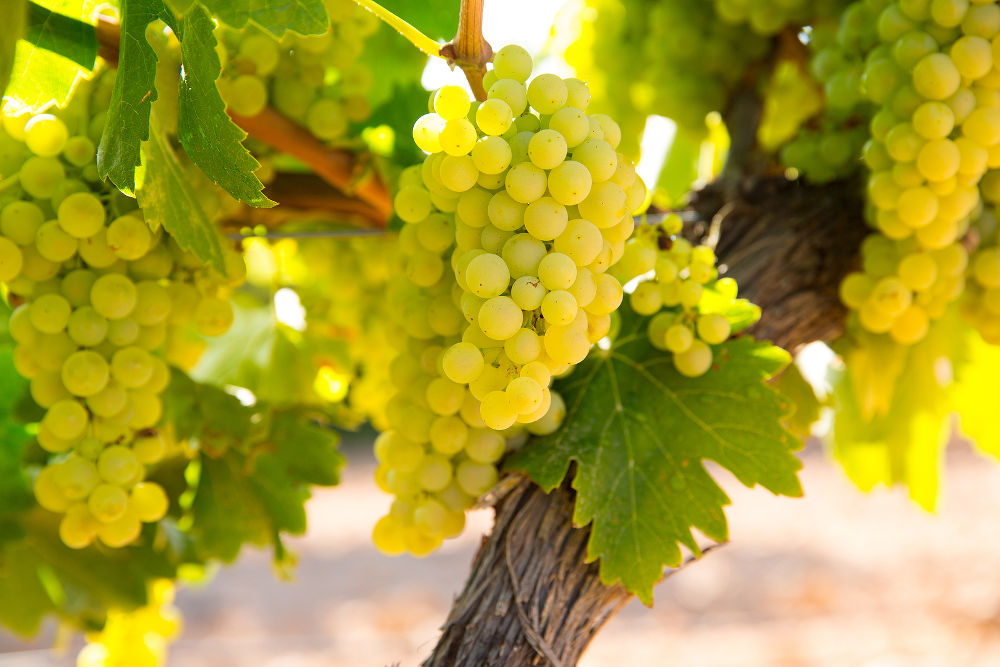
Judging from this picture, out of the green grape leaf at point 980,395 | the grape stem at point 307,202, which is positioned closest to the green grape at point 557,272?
the grape stem at point 307,202

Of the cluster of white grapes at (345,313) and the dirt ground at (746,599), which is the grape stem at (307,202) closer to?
the cluster of white grapes at (345,313)

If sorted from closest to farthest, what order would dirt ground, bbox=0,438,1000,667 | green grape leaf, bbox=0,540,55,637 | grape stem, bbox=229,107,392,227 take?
grape stem, bbox=229,107,392,227 < green grape leaf, bbox=0,540,55,637 < dirt ground, bbox=0,438,1000,667

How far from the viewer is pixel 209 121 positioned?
1.27 feet

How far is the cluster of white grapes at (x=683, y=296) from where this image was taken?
0.50 meters

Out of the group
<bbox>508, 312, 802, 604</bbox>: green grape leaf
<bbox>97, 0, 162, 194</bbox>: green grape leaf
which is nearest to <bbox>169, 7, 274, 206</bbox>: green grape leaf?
<bbox>97, 0, 162, 194</bbox>: green grape leaf

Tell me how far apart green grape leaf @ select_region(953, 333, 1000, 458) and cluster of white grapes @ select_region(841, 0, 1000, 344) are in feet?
0.61

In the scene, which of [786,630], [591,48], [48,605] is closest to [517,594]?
[48,605]

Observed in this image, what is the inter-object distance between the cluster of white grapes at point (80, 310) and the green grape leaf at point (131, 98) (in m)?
0.08

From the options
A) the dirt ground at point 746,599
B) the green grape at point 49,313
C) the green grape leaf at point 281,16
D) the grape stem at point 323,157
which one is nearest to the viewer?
the green grape leaf at point 281,16

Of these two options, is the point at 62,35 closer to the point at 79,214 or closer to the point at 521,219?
the point at 79,214

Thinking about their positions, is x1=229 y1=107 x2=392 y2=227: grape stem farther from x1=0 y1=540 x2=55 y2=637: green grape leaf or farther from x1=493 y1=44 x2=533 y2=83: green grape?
x1=0 y1=540 x2=55 y2=637: green grape leaf

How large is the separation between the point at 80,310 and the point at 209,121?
0.48 feet

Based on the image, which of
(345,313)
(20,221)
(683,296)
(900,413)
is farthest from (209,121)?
(900,413)

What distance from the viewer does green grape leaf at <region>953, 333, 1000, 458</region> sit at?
757mm
